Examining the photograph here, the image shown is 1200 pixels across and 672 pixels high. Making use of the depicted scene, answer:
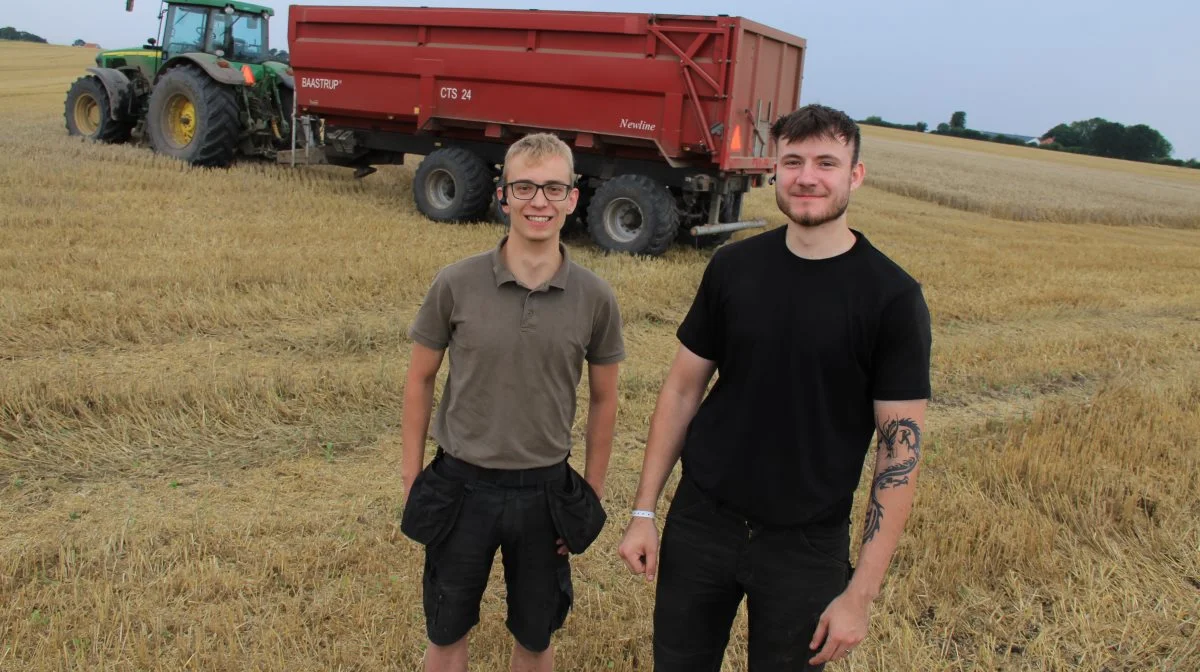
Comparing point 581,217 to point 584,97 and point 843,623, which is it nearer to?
point 584,97

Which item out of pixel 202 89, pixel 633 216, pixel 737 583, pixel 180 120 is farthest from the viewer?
pixel 180 120

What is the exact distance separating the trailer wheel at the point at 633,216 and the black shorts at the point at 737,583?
7.04 meters

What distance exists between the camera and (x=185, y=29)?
12.6 metres

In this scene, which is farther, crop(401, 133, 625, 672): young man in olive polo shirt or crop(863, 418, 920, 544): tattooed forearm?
crop(401, 133, 625, 672): young man in olive polo shirt

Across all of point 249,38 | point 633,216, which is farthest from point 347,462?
point 249,38

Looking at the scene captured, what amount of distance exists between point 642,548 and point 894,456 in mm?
603

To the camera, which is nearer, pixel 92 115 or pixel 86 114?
pixel 86 114

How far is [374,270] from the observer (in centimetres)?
720

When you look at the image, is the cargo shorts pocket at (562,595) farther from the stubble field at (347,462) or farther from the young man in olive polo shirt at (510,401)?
the stubble field at (347,462)

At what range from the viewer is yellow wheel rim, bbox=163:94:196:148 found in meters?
12.3

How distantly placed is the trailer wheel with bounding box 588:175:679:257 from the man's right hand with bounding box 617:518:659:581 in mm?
7017

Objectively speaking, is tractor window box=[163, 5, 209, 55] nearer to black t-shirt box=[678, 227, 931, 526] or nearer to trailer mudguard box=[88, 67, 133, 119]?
trailer mudguard box=[88, 67, 133, 119]

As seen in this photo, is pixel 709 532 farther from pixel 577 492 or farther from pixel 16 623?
pixel 16 623

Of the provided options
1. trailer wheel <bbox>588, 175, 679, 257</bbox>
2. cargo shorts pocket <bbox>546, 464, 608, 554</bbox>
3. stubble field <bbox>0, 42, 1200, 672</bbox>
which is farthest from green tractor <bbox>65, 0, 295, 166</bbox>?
cargo shorts pocket <bbox>546, 464, 608, 554</bbox>
